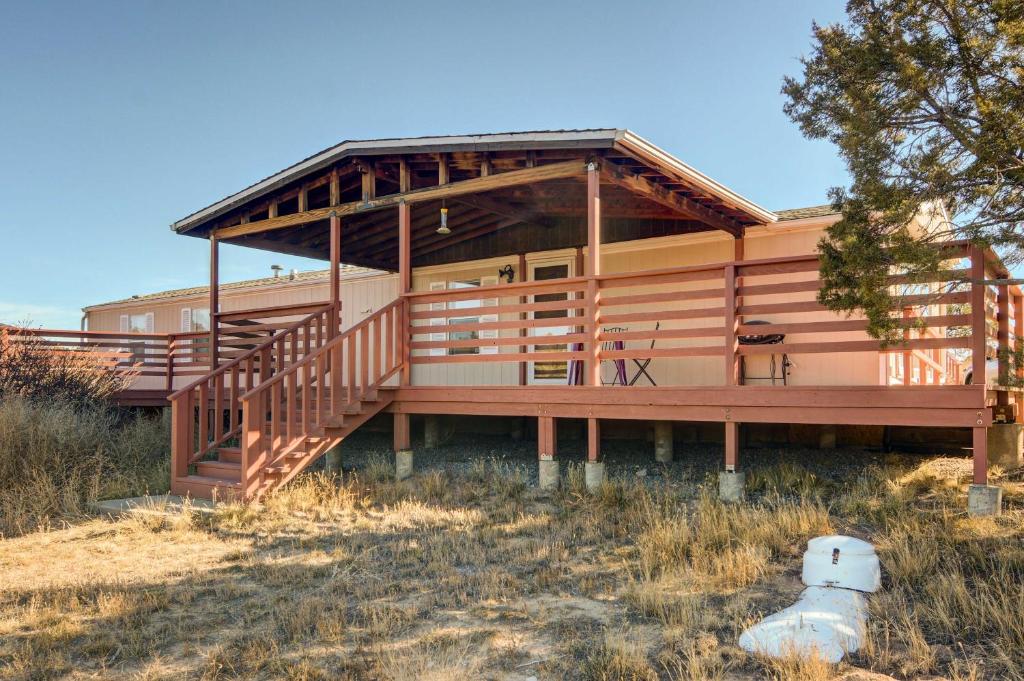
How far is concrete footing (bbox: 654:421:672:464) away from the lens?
822 centimetres

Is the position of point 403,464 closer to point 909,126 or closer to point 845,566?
point 845,566

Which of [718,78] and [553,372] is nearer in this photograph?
[553,372]

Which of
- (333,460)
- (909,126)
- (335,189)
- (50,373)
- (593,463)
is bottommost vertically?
(333,460)

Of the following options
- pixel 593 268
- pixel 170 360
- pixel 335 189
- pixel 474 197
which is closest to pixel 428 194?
pixel 474 197

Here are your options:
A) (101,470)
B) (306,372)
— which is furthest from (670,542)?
(101,470)

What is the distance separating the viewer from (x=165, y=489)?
8.02 meters

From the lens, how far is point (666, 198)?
26.6 feet

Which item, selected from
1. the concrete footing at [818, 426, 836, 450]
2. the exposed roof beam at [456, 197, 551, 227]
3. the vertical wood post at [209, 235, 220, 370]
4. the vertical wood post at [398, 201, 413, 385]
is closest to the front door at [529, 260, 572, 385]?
the exposed roof beam at [456, 197, 551, 227]

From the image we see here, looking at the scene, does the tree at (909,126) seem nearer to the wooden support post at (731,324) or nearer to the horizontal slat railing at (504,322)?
the wooden support post at (731,324)

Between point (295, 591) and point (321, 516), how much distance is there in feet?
6.45

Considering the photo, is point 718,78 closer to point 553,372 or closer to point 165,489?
point 553,372

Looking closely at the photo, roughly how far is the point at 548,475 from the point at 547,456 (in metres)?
0.20

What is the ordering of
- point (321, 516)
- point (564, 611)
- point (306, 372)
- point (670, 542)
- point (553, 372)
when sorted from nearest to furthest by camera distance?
point (564, 611), point (670, 542), point (321, 516), point (306, 372), point (553, 372)

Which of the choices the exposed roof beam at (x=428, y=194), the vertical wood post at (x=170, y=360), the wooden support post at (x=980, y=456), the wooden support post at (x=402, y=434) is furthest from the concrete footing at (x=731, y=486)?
the vertical wood post at (x=170, y=360)
